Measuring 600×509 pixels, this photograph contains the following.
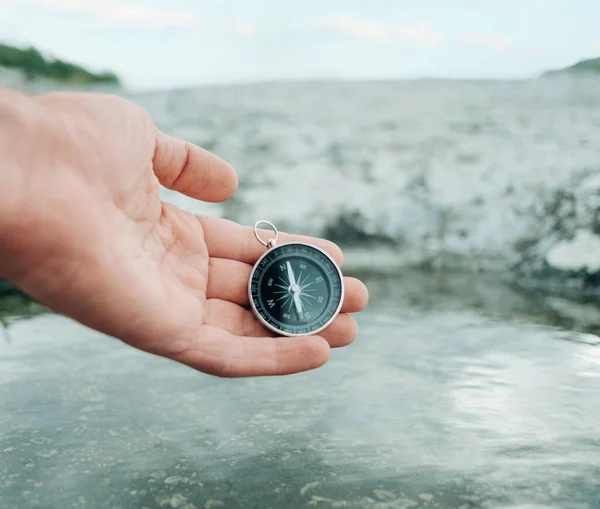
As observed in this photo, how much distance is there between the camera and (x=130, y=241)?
7.66ft

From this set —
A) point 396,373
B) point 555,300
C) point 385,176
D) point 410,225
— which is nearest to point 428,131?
point 385,176

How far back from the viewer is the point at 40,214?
197 cm

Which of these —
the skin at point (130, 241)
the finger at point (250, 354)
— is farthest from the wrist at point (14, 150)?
the finger at point (250, 354)

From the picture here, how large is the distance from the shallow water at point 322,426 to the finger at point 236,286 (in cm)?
33

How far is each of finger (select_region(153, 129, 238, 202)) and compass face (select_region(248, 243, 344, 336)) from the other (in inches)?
15.9

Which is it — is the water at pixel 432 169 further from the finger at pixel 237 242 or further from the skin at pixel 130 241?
the skin at pixel 130 241

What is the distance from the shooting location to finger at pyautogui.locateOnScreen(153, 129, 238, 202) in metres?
2.81

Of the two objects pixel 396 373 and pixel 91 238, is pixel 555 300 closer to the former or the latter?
pixel 396 373

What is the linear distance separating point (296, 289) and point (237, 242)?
0.35 metres

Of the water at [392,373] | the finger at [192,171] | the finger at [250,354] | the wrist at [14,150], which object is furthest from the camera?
the finger at [192,171]

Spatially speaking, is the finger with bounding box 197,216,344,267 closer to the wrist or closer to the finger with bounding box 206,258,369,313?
the finger with bounding box 206,258,369,313

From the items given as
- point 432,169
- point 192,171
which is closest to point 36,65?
point 432,169

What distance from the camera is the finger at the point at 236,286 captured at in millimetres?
2771

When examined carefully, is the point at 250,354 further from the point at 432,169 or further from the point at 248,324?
the point at 432,169
